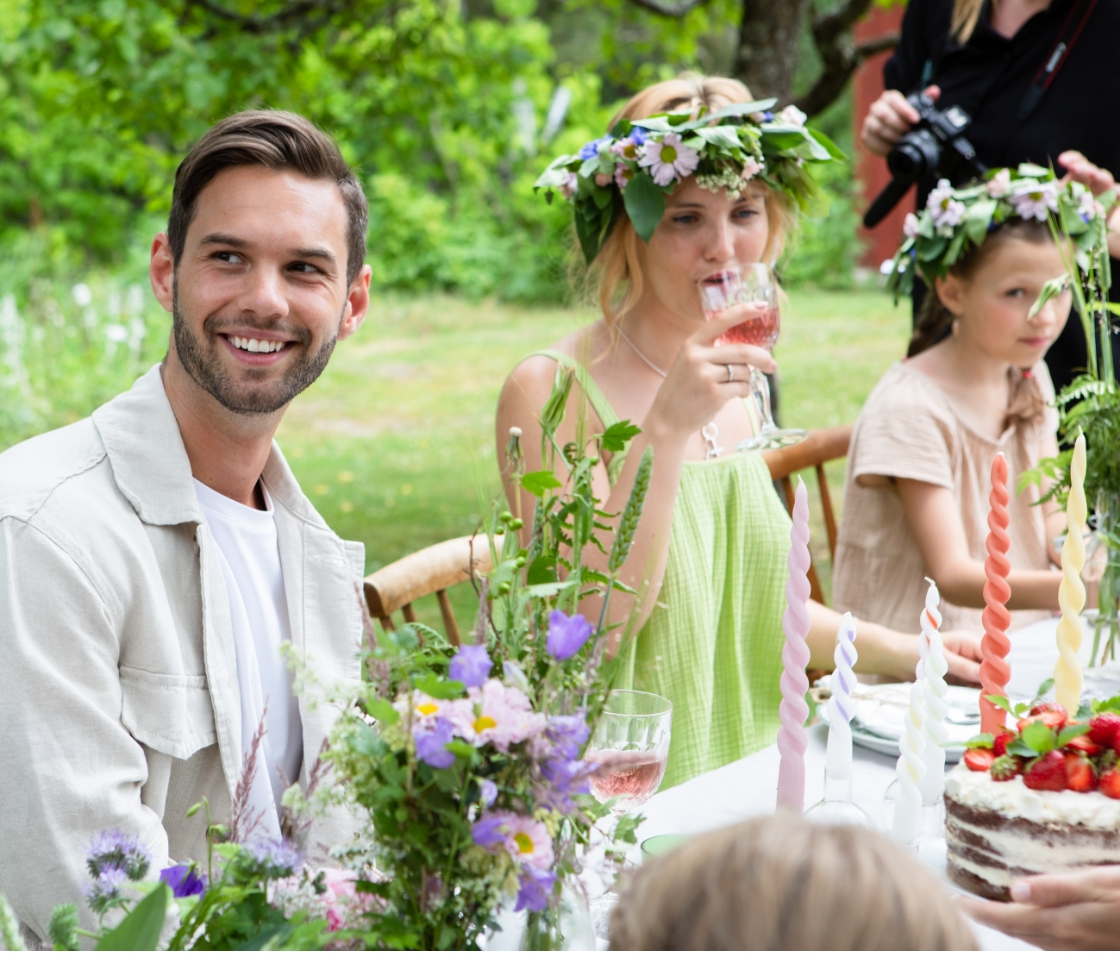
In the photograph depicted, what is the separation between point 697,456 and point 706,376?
61cm

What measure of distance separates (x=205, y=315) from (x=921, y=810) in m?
1.29

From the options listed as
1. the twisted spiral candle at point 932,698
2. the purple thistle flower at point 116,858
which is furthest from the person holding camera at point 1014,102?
the purple thistle flower at point 116,858

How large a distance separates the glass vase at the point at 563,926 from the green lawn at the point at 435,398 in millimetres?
4520

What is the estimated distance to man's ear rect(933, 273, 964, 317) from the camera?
311 cm

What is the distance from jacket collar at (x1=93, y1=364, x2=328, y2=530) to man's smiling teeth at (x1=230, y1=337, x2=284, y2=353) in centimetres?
14

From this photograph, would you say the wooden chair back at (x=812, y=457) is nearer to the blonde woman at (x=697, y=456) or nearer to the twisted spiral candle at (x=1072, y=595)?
the blonde woman at (x=697, y=456)

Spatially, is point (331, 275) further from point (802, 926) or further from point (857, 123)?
point (857, 123)

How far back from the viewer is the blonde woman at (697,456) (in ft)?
7.89

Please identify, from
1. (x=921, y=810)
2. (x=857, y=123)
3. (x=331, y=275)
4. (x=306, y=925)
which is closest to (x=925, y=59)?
(x=331, y=275)

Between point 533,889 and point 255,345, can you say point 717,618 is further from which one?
point 533,889

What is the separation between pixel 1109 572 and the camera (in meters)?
2.19

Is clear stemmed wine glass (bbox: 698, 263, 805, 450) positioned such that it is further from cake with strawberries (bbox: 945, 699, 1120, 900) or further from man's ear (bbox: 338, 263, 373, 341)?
cake with strawberries (bbox: 945, 699, 1120, 900)

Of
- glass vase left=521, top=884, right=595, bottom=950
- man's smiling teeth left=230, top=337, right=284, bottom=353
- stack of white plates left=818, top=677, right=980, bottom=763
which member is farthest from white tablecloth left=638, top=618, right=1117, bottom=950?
man's smiling teeth left=230, top=337, right=284, bottom=353

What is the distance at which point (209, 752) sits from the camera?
66.6 inches
